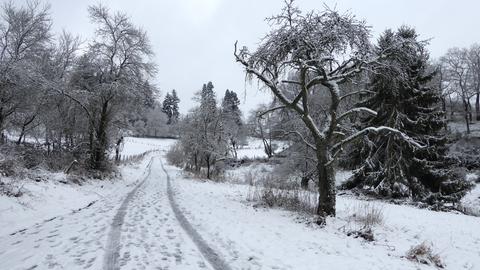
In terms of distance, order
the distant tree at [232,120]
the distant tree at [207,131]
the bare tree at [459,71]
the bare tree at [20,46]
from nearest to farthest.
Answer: the bare tree at [20,46] → the distant tree at [207,131] → the distant tree at [232,120] → the bare tree at [459,71]

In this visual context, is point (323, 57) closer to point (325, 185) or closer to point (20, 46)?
point (325, 185)

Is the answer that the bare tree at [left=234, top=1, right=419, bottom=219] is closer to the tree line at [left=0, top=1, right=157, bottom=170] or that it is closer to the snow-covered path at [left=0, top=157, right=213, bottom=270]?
the snow-covered path at [left=0, top=157, right=213, bottom=270]

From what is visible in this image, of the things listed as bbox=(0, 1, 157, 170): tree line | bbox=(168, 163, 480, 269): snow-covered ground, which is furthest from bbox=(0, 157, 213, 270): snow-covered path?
bbox=(0, 1, 157, 170): tree line

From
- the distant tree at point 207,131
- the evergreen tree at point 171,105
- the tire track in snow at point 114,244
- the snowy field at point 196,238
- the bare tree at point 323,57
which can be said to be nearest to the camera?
the tire track in snow at point 114,244

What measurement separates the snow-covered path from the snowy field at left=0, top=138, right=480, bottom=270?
0.06ft

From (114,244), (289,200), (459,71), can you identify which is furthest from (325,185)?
(459,71)

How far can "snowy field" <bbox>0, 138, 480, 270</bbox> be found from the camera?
5.49 meters

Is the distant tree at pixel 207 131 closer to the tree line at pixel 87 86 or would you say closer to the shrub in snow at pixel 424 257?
the tree line at pixel 87 86

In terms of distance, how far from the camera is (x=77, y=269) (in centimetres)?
483

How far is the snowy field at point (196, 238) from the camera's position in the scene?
5.49 m

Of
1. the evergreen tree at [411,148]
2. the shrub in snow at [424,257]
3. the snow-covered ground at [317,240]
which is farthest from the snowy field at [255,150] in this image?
the shrub in snow at [424,257]

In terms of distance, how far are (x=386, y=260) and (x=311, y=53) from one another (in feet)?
19.4

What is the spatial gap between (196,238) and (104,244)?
5.95 feet

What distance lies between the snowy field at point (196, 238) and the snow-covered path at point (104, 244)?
0.06ft
